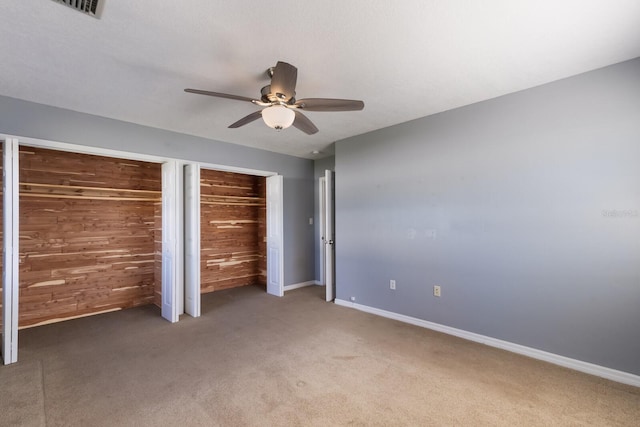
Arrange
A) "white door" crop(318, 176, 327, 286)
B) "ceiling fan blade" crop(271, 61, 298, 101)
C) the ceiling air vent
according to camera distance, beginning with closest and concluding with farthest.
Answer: the ceiling air vent < "ceiling fan blade" crop(271, 61, 298, 101) < "white door" crop(318, 176, 327, 286)

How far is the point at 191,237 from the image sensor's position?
4.01 metres

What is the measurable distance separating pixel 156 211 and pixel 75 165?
1.18m

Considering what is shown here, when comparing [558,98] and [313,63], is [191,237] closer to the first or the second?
[313,63]

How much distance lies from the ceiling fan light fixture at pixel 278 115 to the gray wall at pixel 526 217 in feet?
6.47

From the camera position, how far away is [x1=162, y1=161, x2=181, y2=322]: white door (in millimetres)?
3781

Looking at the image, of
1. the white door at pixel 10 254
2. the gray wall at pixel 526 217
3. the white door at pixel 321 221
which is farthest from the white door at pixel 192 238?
the gray wall at pixel 526 217

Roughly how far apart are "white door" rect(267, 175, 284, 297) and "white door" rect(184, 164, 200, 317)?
135 centimetres

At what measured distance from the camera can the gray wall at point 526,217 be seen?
7.63ft

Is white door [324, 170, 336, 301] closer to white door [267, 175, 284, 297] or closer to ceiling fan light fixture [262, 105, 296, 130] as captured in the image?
white door [267, 175, 284, 297]

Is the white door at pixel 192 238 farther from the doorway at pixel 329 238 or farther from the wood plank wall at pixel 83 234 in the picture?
the doorway at pixel 329 238

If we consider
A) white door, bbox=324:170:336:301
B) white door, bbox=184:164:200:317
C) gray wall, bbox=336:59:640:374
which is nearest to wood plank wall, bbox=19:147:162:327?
white door, bbox=184:164:200:317

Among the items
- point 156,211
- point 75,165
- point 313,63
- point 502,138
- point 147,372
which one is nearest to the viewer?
point 313,63

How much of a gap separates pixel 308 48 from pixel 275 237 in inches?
136

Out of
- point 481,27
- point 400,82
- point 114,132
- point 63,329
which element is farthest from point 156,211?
point 481,27
